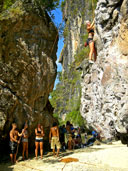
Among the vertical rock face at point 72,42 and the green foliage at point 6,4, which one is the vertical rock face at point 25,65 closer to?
the green foliage at point 6,4

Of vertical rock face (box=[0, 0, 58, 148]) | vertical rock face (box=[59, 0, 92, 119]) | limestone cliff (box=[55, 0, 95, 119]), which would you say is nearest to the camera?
vertical rock face (box=[0, 0, 58, 148])

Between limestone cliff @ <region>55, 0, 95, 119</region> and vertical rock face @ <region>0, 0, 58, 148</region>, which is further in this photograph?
limestone cliff @ <region>55, 0, 95, 119</region>

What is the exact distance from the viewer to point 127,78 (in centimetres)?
334

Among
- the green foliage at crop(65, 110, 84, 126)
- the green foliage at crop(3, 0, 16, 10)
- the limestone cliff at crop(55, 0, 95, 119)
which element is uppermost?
the limestone cliff at crop(55, 0, 95, 119)

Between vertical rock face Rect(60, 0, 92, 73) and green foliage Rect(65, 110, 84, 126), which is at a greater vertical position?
vertical rock face Rect(60, 0, 92, 73)

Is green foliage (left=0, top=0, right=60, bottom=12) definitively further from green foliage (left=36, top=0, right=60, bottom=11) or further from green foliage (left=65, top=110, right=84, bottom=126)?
green foliage (left=65, top=110, right=84, bottom=126)

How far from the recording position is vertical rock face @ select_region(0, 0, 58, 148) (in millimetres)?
7574

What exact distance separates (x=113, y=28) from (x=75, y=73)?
26681mm

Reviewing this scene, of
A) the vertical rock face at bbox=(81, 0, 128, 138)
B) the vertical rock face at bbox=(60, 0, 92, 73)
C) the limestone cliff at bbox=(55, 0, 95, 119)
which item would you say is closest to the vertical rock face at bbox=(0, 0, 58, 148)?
the vertical rock face at bbox=(81, 0, 128, 138)

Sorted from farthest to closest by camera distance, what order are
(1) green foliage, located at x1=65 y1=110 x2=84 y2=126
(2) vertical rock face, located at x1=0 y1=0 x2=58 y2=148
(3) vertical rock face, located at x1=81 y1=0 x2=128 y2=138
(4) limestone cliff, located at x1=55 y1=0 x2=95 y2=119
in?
(4) limestone cliff, located at x1=55 y1=0 x2=95 y2=119, (1) green foliage, located at x1=65 y1=110 x2=84 y2=126, (2) vertical rock face, located at x1=0 y1=0 x2=58 y2=148, (3) vertical rock face, located at x1=81 y1=0 x2=128 y2=138

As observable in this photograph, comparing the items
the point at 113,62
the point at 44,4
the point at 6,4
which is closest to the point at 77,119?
the point at 44,4

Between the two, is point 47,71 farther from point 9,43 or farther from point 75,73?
point 75,73

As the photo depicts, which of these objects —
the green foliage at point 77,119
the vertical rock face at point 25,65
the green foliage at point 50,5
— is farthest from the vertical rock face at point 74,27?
the vertical rock face at point 25,65

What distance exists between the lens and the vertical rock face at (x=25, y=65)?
757cm
